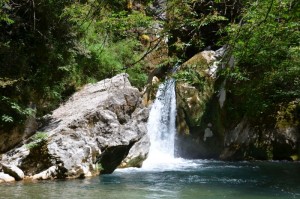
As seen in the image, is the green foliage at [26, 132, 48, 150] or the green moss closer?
the green foliage at [26, 132, 48, 150]

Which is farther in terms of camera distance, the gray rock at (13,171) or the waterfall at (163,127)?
the waterfall at (163,127)

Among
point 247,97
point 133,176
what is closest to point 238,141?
point 247,97

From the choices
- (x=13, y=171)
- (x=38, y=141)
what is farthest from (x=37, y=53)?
(x=13, y=171)

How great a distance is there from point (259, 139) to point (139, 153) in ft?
18.6

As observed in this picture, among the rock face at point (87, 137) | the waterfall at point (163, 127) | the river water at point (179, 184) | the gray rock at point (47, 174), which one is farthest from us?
the waterfall at point (163, 127)

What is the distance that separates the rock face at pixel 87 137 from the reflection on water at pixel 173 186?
0.49m

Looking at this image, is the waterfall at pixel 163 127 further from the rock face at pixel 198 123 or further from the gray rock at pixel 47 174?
the gray rock at pixel 47 174

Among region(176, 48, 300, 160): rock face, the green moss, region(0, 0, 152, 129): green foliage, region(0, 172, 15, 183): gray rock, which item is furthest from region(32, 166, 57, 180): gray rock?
the green moss

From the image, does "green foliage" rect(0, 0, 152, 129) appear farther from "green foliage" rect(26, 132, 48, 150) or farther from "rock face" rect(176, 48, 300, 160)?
"rock face" rect(176, 48, 300, 160)

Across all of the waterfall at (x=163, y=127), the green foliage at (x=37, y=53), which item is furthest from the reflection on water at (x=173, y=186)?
the waterfall at (x=163, y=127)

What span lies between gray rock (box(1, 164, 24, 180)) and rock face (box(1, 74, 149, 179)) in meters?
0.21

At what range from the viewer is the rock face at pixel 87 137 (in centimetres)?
945

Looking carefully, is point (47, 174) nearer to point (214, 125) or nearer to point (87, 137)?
point (87, 137)

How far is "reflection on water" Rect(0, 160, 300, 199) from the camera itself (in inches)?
307
